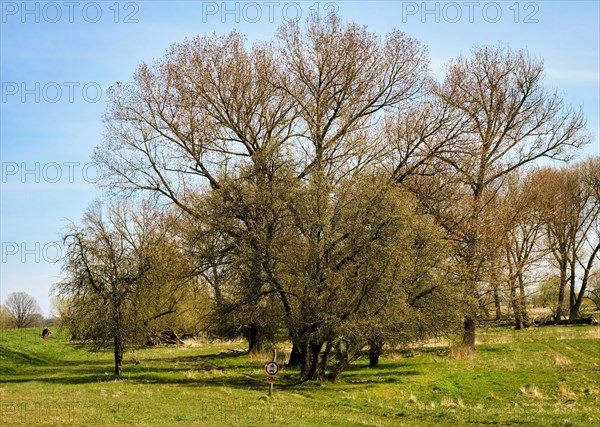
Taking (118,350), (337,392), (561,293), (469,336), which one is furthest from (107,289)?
(561,293)

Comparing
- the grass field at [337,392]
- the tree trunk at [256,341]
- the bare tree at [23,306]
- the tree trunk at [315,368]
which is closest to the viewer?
the grass field at [337,392]

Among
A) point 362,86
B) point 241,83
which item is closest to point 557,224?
point 362,86

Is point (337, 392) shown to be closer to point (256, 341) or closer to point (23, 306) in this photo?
point (256, 341)

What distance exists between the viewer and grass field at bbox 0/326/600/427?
59.6 feet

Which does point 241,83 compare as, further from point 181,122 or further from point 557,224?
point 557,224

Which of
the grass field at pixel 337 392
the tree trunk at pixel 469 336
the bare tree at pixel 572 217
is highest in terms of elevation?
the bare tree at pixel 572 217

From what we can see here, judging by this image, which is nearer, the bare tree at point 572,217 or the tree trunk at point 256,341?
the tree trunk at point 256,341

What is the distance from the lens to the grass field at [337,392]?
1816 cm

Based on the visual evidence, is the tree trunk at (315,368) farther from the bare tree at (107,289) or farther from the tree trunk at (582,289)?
the tree trunk at (582,289)

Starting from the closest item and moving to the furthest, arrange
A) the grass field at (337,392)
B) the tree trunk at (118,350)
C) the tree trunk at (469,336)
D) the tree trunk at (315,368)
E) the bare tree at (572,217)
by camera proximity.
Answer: the grass field at (337,392)
the tree trunk at (315,368)
the tree trunk at (118,350)
the tree trunk at (469,336)
the bare tree at (572,217)

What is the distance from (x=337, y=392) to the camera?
2505cm

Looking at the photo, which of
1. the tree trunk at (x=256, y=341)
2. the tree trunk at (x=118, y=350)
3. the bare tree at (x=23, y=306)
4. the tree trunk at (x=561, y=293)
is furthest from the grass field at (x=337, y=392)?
the bare tree at (x=23, y=306)

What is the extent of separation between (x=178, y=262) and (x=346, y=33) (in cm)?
1555

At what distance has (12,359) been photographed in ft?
144
